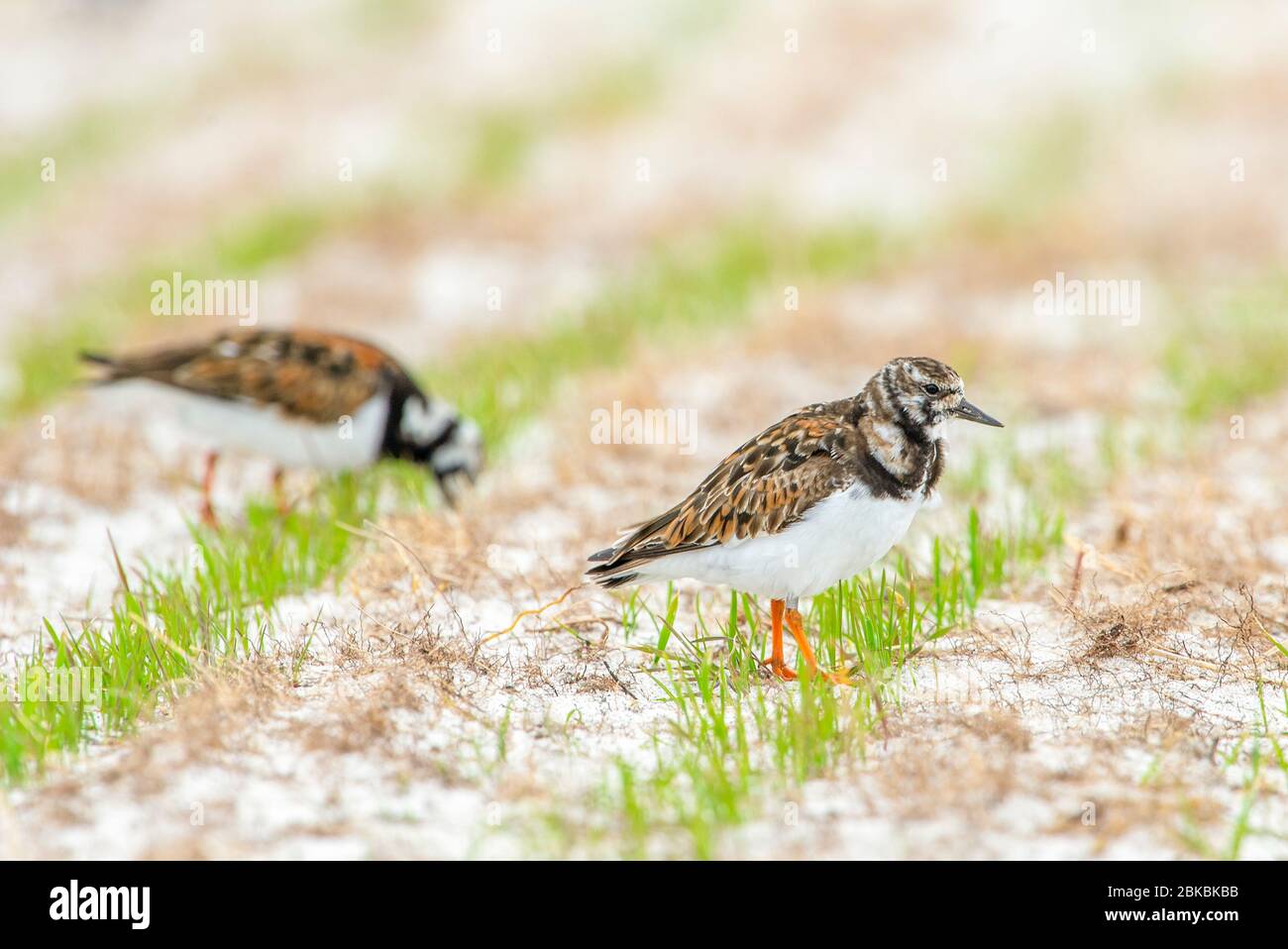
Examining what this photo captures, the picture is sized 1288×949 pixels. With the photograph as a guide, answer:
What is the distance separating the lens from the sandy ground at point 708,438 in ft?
15.7

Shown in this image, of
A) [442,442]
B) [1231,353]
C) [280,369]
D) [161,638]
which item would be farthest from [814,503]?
[1231,353]

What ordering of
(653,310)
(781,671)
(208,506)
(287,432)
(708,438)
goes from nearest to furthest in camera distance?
(781,671), (208,506), (287,432), (708,438), (653,310)

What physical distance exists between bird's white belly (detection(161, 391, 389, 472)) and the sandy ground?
67 cm

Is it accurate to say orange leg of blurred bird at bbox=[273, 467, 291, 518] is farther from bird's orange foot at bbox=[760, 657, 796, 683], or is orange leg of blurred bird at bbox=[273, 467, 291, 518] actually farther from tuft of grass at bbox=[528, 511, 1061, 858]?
bird's orange foot at bbox=[760, 657, 796, 683]

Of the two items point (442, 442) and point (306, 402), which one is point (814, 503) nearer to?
point (442, 442)

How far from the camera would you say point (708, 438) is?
1018 cm

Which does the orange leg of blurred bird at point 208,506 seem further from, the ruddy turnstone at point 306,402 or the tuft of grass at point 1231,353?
the tuft of grass at point 1231,353

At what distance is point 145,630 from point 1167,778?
14.4 feet

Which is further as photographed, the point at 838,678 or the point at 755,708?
the point at 838,678

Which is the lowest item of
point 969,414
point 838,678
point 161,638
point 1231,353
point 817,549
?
point 838,678

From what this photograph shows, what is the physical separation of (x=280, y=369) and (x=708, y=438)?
3.25 m

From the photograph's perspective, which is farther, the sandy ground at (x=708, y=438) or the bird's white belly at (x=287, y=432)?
the bird's white belly at (x=287, y=432)

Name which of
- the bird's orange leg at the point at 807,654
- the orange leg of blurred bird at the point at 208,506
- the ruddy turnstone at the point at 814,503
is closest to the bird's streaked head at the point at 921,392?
the ruddy turnstone at the point at 814,503
